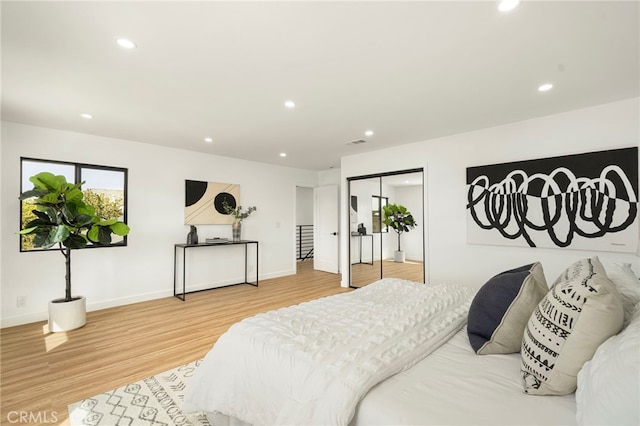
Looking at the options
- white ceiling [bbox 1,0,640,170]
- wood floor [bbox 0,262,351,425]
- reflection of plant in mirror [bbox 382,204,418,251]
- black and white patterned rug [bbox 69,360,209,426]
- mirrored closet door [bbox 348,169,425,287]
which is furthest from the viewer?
reflection of plant in mirror [bbox 382,204,418,251]

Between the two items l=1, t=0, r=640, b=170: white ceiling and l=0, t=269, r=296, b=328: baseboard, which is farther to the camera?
l=0, t=269, r=296, b=328: baseboard

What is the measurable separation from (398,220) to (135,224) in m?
4.20

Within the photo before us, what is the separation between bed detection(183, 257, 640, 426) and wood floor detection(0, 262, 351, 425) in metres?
1.16

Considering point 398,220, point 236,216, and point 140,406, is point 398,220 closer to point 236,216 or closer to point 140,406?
point 236,216

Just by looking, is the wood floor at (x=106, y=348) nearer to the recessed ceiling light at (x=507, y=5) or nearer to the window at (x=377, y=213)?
the window at (x=377, y=213)

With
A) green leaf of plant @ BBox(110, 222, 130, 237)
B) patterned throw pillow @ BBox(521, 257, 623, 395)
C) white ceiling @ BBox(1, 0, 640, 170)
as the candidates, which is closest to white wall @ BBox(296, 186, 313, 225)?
white ceiling @ BBox(1, 0, 640, 170)

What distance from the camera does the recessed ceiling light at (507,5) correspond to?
154 centimetres

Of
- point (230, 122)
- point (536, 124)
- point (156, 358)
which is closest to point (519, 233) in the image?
point (536, 124)

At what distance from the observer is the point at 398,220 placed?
4738mm

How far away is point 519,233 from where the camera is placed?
3.40 metres

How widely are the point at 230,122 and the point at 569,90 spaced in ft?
11.5

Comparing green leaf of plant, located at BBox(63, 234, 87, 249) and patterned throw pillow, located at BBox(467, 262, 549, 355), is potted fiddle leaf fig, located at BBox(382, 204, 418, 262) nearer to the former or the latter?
patterned throw pillow, located at BBox(467, 262, 549, 355)

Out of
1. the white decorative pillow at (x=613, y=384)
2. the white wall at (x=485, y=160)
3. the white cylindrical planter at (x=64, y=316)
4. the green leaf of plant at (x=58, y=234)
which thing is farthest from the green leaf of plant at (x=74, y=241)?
the white decorative pillow at (x=613, y=384)

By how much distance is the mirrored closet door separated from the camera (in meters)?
4.45
